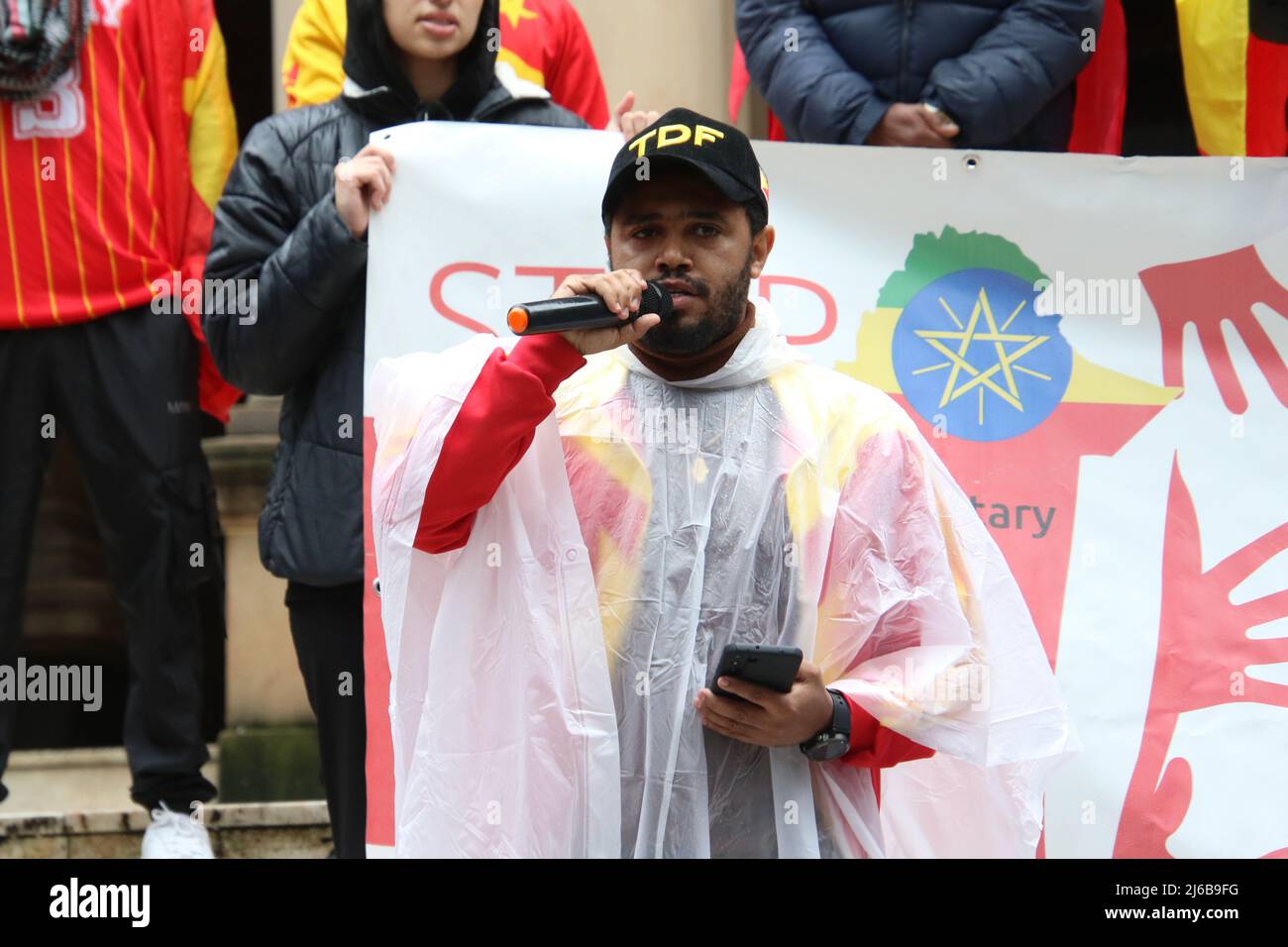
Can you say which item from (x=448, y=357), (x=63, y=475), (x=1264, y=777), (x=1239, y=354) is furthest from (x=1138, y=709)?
(x=63, y=475)

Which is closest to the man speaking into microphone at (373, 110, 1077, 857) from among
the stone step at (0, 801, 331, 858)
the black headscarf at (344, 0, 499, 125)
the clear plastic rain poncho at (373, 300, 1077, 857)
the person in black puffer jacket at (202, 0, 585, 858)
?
the clear plastic rain poncho at (373, 300, 1077, 857)

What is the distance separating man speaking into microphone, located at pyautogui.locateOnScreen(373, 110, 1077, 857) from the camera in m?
2.97

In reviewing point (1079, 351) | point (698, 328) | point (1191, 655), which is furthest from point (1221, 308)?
point (698, 328)

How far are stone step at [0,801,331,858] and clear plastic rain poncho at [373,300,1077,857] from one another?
2.14 m

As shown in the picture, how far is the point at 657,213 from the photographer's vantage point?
10.4 ft

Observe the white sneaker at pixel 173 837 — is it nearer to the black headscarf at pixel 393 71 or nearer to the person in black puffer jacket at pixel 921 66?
the black headscarf at pixel 393 71

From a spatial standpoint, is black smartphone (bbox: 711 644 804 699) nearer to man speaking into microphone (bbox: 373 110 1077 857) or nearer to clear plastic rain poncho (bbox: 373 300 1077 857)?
man speaking into microphone (bbox: 373 110 1077 857)

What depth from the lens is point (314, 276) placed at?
13.0 feet

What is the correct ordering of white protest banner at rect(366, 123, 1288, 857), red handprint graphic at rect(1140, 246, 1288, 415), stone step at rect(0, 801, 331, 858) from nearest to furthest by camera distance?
white protest banner at rect(366, 123, 1288, 857)
red handprint graphic at rect(1140, 246, 1288, 415)
stone step at rect(0, 801, 331, 858)

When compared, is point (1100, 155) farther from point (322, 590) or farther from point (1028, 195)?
point (322, 590)

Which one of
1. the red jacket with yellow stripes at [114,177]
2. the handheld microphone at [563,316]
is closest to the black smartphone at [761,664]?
the handheld microphone at [563,316]

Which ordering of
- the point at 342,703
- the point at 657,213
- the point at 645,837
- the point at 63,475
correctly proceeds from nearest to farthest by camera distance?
the point at 645,837, the point at 657,213, the point at 342,703, the point at 63,475

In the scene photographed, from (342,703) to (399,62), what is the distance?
1411 millimetres

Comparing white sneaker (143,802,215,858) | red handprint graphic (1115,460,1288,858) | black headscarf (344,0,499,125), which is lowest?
white sneaker (143,802,215,858)
